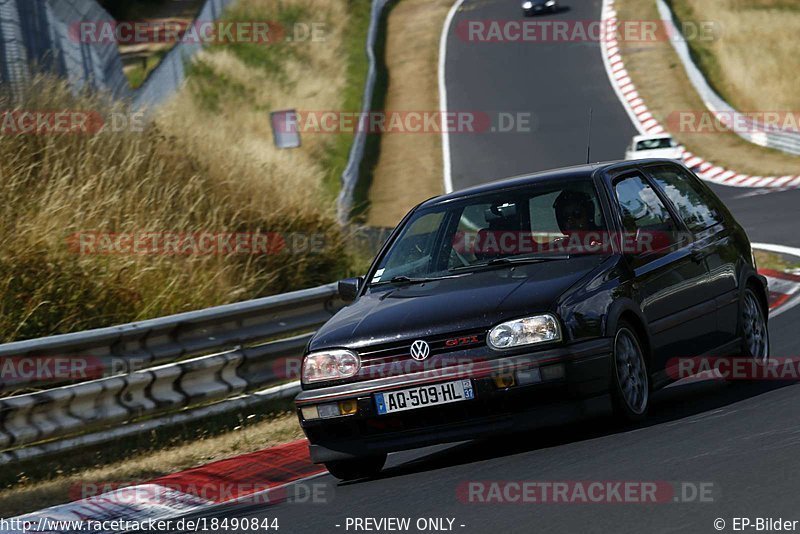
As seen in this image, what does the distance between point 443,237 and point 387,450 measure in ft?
5.33

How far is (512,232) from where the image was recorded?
754 cm

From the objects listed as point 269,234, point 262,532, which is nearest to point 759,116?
point 269,234

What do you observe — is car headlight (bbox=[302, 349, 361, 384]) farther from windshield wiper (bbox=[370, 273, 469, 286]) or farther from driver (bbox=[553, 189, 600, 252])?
driver (bbox=[553, 189, 600, 252])

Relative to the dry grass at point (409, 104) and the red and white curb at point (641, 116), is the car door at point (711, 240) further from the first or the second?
the dry grass at point (409, 104)

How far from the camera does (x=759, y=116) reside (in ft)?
129

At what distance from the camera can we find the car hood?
6.63 metres

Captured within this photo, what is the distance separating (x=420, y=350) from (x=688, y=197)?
2.81 meters

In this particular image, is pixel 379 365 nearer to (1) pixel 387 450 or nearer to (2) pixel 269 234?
(1) pixel 387 450

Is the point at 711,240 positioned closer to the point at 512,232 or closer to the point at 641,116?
the point at 512,232

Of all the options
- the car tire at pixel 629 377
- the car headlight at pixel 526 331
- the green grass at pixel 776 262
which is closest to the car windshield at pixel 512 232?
the car tire at pixel 629 377

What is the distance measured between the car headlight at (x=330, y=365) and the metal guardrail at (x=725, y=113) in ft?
93.9

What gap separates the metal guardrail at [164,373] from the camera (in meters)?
Result: 8.11

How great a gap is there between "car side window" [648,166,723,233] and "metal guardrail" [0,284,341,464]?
3.18 meters
